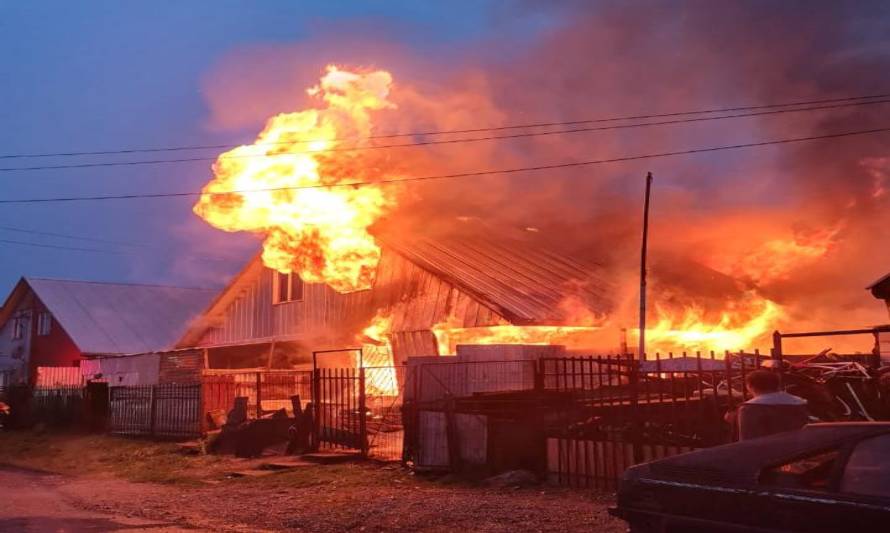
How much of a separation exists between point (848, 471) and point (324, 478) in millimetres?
9480

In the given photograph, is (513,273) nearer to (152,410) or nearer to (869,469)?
(152,410)

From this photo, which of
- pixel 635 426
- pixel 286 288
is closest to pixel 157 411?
pixel 286 288

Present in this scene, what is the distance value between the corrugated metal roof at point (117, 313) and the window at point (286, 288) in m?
11.9

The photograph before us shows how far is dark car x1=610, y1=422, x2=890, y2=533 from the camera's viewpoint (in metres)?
3.81

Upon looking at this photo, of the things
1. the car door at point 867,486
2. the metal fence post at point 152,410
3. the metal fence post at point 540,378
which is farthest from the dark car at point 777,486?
the metal fence post at point 152,410

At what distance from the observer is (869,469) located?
3916 mm

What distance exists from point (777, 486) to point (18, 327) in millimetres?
44521

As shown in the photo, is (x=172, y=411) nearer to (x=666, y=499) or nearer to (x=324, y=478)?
(x=324, y=478)

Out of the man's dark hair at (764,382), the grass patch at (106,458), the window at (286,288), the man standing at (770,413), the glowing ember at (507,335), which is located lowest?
the grass patch at (106,458)

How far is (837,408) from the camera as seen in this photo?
9406mm

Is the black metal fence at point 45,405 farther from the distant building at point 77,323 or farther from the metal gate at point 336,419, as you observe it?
the metal gate at point 336,419

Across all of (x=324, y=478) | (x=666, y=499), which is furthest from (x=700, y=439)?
(x=324, y=478)

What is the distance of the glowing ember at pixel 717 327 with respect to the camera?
907 inches

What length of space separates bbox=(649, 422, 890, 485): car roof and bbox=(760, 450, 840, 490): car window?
0.12 ft
